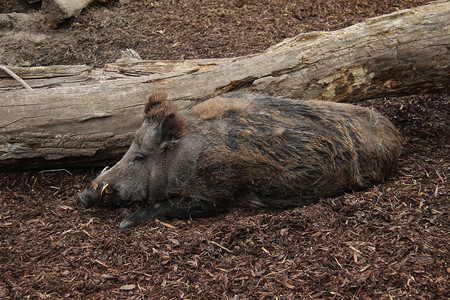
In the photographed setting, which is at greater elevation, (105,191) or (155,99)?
(155,99)

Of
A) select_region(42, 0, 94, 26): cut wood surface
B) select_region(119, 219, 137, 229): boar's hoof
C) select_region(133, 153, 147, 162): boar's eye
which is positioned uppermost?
select_region(42, 0, 94, 26): cut wood surface

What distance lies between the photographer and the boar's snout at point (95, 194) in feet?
15.5

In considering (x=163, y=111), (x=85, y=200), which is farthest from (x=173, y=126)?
(x=85, y=200)

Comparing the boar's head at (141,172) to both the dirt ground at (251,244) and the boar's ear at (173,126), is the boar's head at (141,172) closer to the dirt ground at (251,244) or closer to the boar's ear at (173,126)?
the boar's ear at (173,126)

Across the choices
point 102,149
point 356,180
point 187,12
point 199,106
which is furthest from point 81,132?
point 187,12

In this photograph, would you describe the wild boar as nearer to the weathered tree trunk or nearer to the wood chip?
the weathered tree trunk

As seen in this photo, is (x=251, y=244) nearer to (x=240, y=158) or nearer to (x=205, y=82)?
(x=240, y=158)

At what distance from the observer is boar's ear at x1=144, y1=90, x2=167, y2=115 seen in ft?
15.6

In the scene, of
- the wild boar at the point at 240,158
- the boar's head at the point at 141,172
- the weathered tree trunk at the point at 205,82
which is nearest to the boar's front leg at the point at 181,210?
the wild boar at the point at 240,158

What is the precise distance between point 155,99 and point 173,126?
361 mm

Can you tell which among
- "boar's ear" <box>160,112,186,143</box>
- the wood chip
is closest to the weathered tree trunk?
"boar's ear" <box>160,112,186,143</box>

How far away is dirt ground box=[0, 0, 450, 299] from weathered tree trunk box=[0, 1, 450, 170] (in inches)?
20.8

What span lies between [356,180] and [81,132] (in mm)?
2812

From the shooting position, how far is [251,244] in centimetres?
396
